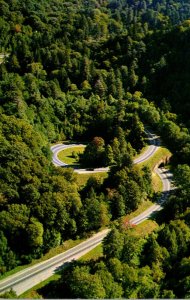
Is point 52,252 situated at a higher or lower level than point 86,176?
lower

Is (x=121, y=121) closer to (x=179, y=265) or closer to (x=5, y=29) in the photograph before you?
(x=179, y=265)

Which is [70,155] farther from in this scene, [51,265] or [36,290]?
[36,290]

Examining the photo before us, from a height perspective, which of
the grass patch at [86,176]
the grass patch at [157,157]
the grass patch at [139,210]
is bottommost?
the grass patch at [139,210]

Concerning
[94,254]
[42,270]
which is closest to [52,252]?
[42,270]

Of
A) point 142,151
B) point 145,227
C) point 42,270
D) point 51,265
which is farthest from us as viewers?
point 142,151

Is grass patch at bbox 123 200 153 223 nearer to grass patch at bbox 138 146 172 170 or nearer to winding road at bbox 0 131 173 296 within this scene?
winding road at bbox 0 131 173 296

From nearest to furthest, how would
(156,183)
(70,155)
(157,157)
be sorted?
1. (156,183)
2. (157,157)
3. (70,155)

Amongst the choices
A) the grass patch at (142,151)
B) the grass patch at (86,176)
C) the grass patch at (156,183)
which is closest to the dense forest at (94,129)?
the grass patch at (142,151)

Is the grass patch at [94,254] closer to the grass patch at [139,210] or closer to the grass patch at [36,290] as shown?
the grass patch at [36,290]
